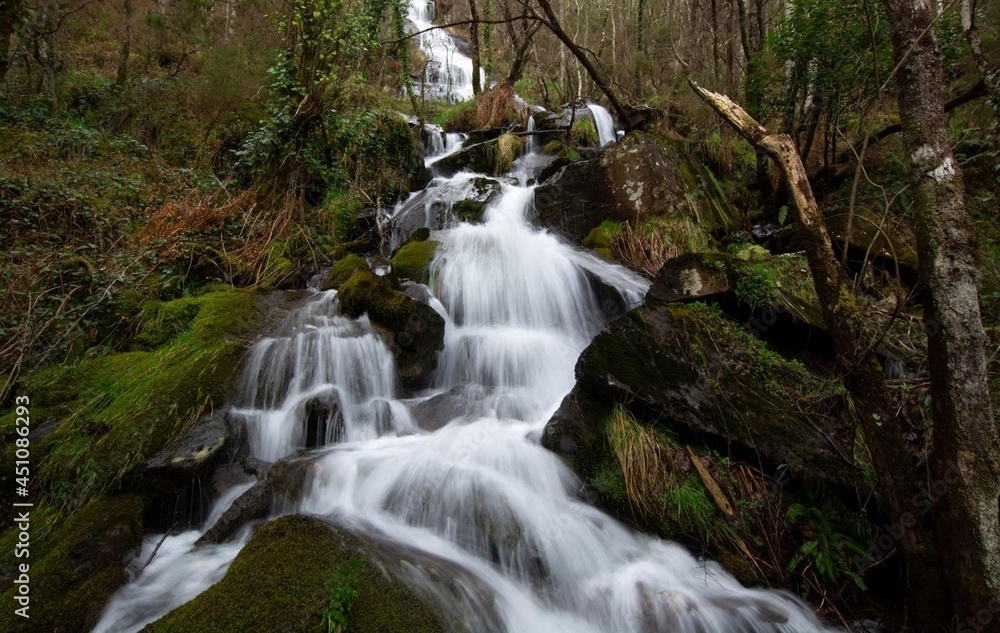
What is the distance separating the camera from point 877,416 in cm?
240

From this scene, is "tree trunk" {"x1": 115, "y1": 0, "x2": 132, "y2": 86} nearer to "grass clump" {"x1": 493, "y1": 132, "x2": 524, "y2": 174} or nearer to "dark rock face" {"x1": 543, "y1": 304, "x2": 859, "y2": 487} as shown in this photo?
"grass clump" {"x1": 493, "y1": 132, "x2": 524, "y2": 174}

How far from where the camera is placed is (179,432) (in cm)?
370

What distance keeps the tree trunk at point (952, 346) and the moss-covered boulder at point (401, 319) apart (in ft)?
14.3

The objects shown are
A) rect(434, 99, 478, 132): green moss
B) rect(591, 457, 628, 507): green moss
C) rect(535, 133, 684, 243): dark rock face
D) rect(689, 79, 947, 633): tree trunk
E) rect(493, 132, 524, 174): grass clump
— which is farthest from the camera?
rect(434, 99, 478, 132): green moss

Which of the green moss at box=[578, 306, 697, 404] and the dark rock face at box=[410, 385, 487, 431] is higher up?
the green moss at box=[578, 306, 697, 404]

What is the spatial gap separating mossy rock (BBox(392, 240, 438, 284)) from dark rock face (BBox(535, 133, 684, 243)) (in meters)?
2.22

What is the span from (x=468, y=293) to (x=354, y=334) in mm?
1936

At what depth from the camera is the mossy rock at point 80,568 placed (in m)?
2.44

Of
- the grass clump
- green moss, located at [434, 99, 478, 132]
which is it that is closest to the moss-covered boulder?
the grass clump

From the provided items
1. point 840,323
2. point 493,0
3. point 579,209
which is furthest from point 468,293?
point 493,0

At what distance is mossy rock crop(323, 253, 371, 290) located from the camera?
20.3ft

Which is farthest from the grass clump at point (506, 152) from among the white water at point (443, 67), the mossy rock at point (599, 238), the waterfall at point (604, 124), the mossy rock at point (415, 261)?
the white water at point (443, 67)

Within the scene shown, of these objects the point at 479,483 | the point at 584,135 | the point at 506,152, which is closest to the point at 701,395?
the point at 479,483

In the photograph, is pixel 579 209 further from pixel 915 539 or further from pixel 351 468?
pixel 915 539
